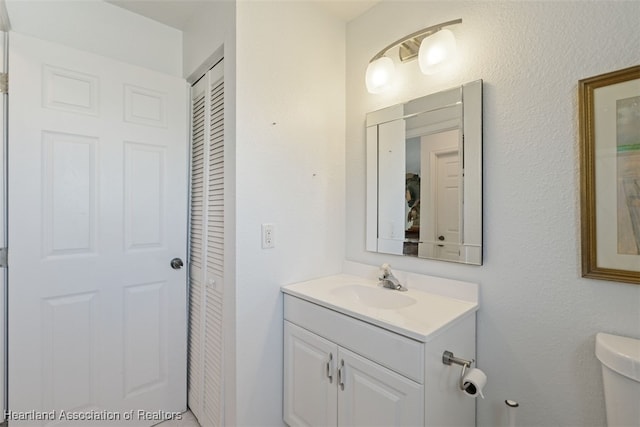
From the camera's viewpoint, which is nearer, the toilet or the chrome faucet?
the toilet

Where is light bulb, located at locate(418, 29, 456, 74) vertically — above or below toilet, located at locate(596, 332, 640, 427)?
above

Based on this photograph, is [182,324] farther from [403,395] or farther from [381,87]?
[381,87]

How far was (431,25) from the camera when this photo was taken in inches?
56.3

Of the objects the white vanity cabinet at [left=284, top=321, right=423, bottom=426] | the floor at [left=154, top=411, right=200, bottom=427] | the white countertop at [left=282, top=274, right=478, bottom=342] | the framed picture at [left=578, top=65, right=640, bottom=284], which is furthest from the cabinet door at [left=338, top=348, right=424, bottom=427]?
the floor at [left=154, top=411, right=200, bottom=427]

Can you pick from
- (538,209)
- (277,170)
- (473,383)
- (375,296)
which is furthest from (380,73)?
(473,383)

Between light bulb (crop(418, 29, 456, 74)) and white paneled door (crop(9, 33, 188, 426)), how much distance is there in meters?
1.34

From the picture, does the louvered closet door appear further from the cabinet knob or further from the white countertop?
the cabinet knob

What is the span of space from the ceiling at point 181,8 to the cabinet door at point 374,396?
1746mm

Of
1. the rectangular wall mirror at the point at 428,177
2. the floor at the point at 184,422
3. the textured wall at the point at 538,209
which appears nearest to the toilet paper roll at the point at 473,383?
the textured wall at the point at 538,209

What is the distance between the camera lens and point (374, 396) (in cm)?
110

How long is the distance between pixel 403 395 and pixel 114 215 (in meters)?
1.56

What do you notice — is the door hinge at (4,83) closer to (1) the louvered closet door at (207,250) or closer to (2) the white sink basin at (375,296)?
(1) the louvered closet door at (207,250)

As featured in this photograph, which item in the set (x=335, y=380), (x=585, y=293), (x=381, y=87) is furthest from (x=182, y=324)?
(x=585, y=293)

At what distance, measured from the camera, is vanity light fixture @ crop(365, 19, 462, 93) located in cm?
132
